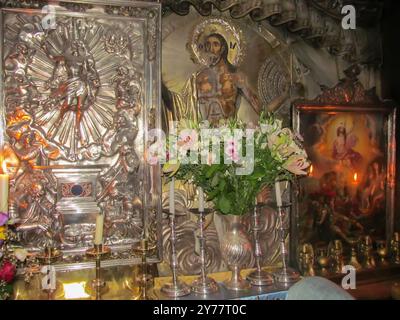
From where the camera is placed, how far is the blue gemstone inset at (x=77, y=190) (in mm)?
2675

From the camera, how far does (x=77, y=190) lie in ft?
8.80

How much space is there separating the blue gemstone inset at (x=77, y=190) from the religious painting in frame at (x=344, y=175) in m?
1.57

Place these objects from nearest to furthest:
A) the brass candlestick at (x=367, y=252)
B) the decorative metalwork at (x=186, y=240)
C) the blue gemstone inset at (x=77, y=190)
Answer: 1. the blue gemstone inset at (x=77, y=190)
2. the decorative metalwork at (x=186, y=240)
3. the brass candlestick at (x=367, y=252)

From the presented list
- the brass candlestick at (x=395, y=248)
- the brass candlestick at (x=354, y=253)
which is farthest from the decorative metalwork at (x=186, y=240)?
the brass candlestick at (x=395, y=248)

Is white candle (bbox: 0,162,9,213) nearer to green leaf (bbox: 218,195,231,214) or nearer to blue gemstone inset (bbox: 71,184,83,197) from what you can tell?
blue gemstone inset (bbox: 71,184,83,197)

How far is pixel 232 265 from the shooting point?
246cm

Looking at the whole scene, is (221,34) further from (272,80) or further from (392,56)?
(392,56)

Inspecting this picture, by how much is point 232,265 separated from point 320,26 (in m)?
1.91

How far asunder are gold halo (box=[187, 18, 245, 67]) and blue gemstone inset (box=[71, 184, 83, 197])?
3.91 ft

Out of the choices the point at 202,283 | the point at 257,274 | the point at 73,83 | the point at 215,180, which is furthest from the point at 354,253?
the point at 73,83

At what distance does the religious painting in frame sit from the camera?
322cm

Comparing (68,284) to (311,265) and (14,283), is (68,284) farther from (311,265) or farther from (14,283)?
(311,265)

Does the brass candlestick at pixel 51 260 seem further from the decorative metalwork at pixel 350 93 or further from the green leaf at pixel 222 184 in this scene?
the decorative metalwork at pixel 350 93

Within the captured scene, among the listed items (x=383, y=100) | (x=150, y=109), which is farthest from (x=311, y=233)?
(x=150, y=109)
